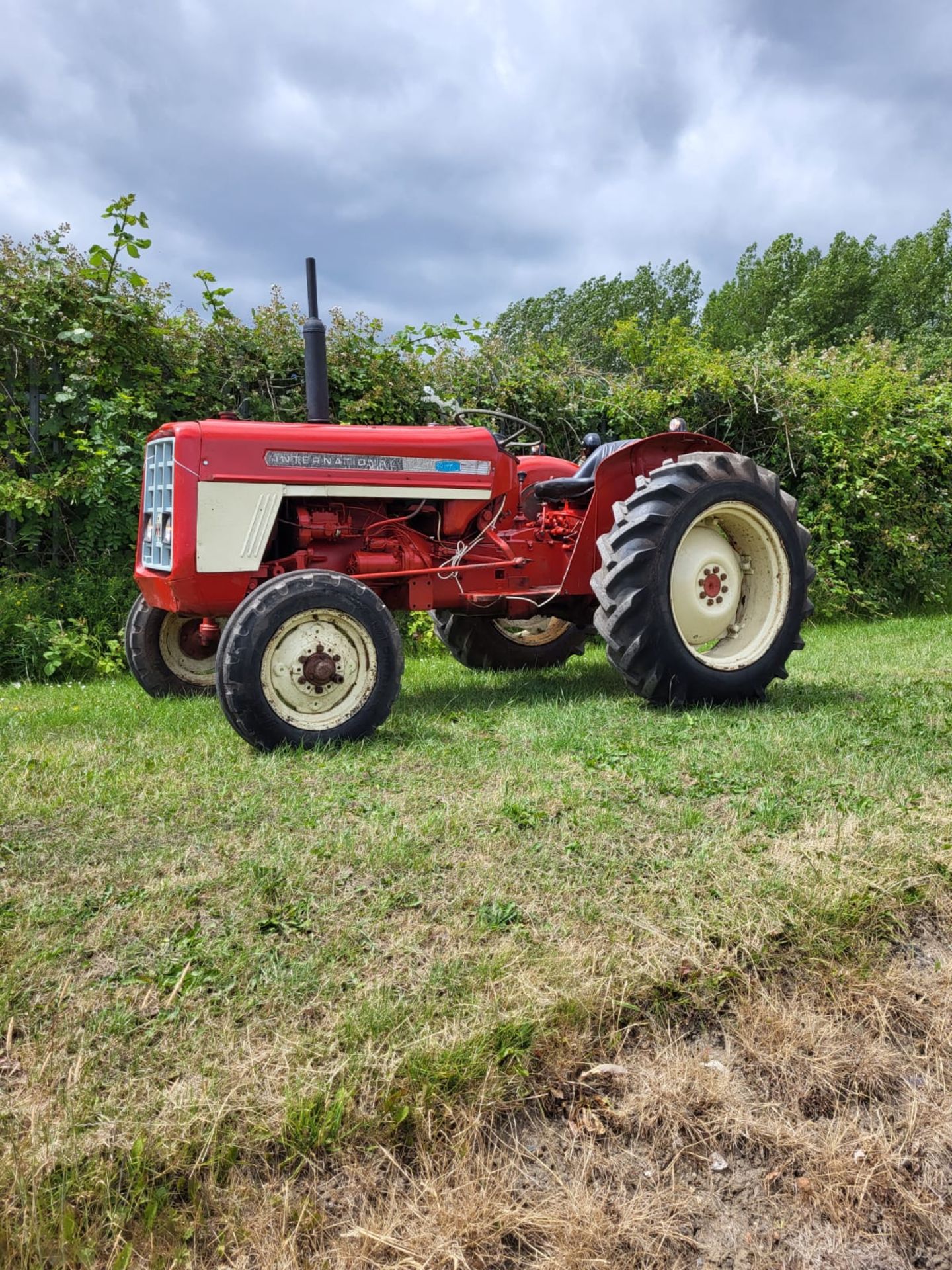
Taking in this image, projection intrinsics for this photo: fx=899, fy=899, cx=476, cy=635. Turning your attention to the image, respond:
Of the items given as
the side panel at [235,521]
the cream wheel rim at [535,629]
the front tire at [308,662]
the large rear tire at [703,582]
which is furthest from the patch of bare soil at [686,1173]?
the cream wheel rim at [535,629]

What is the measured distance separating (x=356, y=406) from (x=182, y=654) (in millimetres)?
3012

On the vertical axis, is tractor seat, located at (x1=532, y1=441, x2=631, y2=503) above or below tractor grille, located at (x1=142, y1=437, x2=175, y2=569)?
above

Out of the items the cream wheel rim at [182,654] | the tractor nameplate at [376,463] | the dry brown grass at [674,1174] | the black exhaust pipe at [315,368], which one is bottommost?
the dry brown grass at [674,1174]

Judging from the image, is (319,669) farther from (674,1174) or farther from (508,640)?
(674,1174)

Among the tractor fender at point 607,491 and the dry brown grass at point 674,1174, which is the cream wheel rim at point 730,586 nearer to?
the tractor fender at point 607,491

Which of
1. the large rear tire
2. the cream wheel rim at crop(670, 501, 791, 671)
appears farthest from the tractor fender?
the cream wheel rim at crop(670, 501, 791, 671)

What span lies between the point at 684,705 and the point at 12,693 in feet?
13.2

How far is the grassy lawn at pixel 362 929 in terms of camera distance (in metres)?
1.58

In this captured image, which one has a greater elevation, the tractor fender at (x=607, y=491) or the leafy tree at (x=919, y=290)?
the leafy tree at (x=919, y=290)

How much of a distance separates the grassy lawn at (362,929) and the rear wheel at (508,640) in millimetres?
1954

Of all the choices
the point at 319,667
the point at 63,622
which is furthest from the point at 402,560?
the point at 63,622

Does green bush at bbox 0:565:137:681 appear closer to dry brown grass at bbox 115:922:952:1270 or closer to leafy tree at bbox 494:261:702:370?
dry brown grass at bbox 115:922:952:1270

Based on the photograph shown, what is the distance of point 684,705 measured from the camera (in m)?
4.51

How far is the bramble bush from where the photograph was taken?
6387 mm
